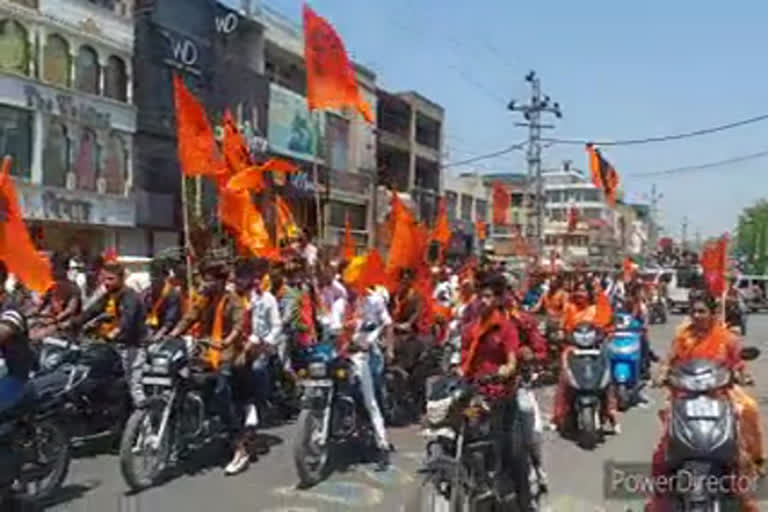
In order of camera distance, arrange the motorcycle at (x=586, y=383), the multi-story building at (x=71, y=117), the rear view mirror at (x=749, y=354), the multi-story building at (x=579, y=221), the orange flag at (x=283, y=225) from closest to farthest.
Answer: the rear view mirror at (x=749, y=354) < the motorcycle at (x=586, y=383) < the orange flag at (x=283, y=225) < the multi-story building at (x=71, y=117) < the multi-story building at (x=579, y=221)

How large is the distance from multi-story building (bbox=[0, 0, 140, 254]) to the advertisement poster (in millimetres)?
8116

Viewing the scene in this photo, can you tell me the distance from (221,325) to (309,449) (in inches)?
48.5

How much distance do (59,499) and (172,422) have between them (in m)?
0.95

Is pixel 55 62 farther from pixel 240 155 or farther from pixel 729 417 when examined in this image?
pixel 729 417

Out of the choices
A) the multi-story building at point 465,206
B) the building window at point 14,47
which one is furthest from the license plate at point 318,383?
the multi-story building at point 465,206

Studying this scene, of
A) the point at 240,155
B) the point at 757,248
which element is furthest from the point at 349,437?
the point at 757,248

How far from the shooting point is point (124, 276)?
8953 millimetres

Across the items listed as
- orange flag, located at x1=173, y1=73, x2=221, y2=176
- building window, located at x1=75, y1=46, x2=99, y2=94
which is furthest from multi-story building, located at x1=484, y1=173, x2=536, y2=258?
orange flag, located at x1=173, y1=73, x2=221, y2=176

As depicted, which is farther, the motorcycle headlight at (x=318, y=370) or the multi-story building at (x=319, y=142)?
the multi-story building at (x=319, y=142)

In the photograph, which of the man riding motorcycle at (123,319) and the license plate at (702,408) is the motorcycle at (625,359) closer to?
the man riding motorcycle at (123,319)

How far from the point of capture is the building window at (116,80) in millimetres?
27562

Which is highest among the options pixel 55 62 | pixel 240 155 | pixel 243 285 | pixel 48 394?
pixel 55 62

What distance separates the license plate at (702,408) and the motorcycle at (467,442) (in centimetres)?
118

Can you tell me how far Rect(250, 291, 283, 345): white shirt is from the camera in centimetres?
849
